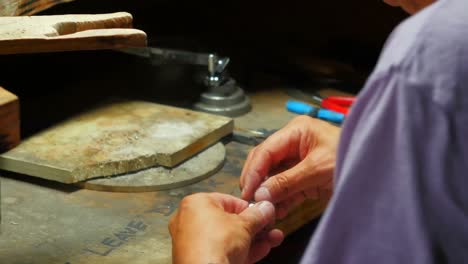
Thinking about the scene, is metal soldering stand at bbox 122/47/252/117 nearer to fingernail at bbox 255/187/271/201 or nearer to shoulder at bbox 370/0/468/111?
fingernail at bbox 255/187/271/201

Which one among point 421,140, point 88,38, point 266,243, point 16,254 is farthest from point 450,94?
point 16,254

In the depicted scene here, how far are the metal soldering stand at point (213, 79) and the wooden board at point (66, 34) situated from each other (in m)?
0.58

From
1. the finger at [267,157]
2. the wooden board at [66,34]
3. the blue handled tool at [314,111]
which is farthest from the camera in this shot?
the blue handled tool at [314,111]

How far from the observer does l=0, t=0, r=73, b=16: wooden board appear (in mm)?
908

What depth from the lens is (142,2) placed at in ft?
4.79

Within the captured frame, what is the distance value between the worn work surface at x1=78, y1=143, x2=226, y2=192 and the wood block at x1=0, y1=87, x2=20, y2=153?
0.40 feet

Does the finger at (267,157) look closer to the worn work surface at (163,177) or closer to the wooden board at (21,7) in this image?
the worn work surface at (163,177)

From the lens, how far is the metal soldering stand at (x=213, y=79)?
4.06 ft

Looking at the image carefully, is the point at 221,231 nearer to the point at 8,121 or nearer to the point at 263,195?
the point at 263,195

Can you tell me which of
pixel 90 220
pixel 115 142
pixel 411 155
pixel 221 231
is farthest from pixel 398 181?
pixel 115 142

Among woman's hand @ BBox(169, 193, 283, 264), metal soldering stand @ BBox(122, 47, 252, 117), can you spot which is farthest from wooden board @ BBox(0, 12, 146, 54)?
metal soldering stand @ BBox(122, 47, 252, 117)

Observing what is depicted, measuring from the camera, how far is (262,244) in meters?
0.79

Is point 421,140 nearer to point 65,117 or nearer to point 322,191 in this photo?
→ point 322,191

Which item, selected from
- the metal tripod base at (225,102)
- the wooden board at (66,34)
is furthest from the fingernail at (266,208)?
the metal tripod base at (225,102)
